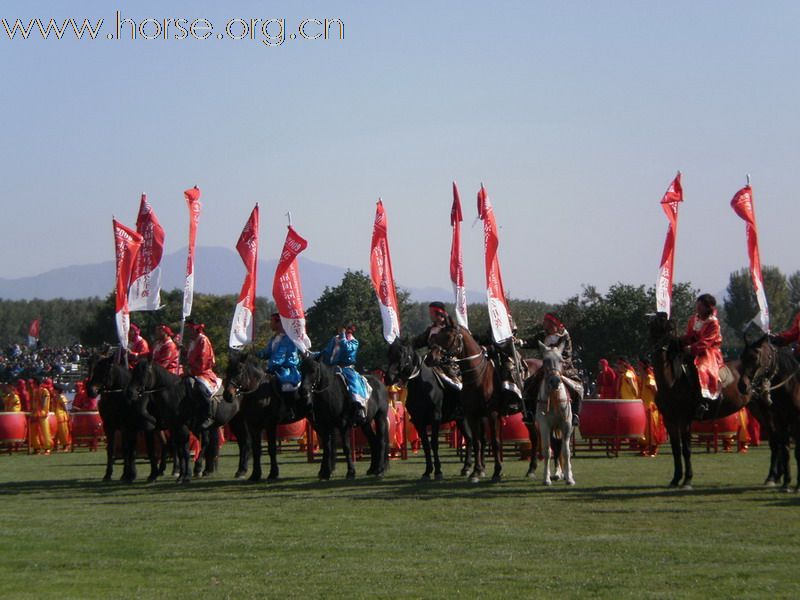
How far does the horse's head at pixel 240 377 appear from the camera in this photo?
67.0 feet

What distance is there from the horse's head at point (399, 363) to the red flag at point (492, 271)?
1.36 meters

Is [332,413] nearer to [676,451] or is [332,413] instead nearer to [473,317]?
[676,451]

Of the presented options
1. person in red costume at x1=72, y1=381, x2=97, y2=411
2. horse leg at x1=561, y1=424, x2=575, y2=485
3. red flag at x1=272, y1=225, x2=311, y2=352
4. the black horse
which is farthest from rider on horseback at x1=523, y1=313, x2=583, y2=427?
person in red costume at x1=72, y1=381, x2=97, y2=411

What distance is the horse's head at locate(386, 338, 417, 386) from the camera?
1981cm

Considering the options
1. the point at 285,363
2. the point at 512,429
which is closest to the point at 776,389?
the point at 512,429

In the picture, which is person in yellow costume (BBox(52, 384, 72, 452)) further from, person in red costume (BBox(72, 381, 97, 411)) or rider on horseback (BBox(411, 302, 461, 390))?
rider on horseback (BBox(411, 302, 461, 390))

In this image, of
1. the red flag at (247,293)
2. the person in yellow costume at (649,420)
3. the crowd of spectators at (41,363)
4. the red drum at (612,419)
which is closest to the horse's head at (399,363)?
the red flag at (247,293)

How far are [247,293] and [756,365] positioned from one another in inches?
353

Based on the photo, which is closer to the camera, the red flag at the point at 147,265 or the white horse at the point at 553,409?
the white horse at the point at 553,409

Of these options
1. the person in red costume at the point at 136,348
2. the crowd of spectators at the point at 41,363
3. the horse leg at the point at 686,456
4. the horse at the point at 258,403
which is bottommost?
the horse leg at the point at 686,456

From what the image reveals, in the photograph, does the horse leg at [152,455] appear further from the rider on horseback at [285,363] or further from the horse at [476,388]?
the horse at [476,388]

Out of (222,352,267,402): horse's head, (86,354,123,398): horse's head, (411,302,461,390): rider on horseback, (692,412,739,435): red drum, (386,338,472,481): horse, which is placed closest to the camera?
(411,302,461,390): rider on horseback

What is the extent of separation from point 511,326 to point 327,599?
11.3 meters

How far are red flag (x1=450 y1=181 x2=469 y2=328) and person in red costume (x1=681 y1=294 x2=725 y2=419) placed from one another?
4792 mm
